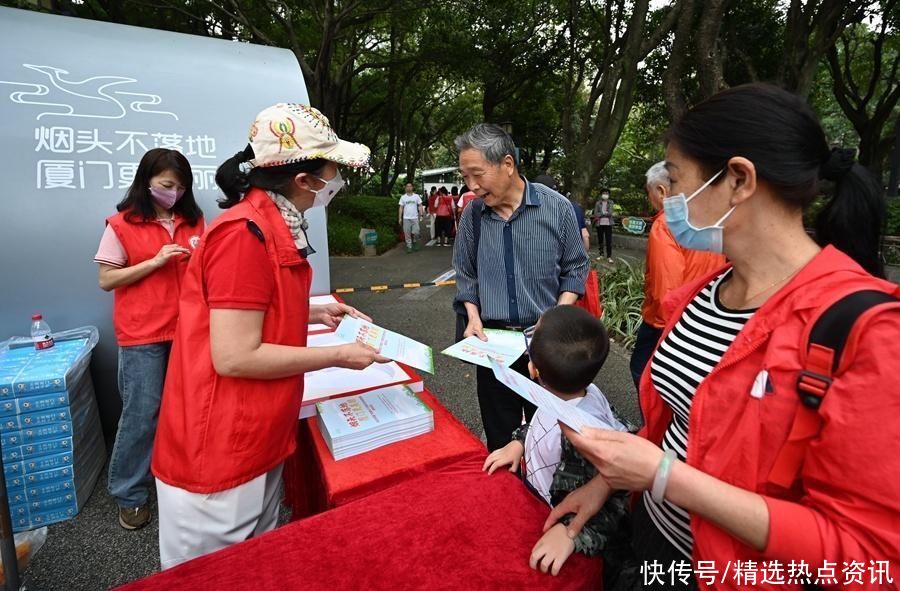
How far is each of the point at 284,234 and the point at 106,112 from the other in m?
2.82

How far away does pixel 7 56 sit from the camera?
120 inches

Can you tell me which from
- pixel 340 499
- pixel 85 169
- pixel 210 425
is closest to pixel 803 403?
pixel 340 499

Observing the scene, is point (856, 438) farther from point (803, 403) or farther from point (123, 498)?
point (123, 498)

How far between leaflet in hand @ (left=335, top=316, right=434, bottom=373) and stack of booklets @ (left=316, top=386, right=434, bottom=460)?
237 millimetres

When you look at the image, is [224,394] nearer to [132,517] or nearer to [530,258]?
[530,258]

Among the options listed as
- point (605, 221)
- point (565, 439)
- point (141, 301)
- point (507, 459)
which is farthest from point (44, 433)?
point (605, 221)

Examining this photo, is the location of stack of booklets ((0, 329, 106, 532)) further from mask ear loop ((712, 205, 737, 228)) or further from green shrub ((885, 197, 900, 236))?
green shrub ((885, 197, 900, 236))

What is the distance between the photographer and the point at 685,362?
1155 mm

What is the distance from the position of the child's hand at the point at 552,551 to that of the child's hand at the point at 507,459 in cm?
35

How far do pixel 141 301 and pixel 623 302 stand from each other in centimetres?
506

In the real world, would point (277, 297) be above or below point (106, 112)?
below

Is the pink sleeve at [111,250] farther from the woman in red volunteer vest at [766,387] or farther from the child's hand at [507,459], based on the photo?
the woman in red volunteer vest at [766,387]

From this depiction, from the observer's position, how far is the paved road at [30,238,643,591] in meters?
2.34

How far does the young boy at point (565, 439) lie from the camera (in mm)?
1211
